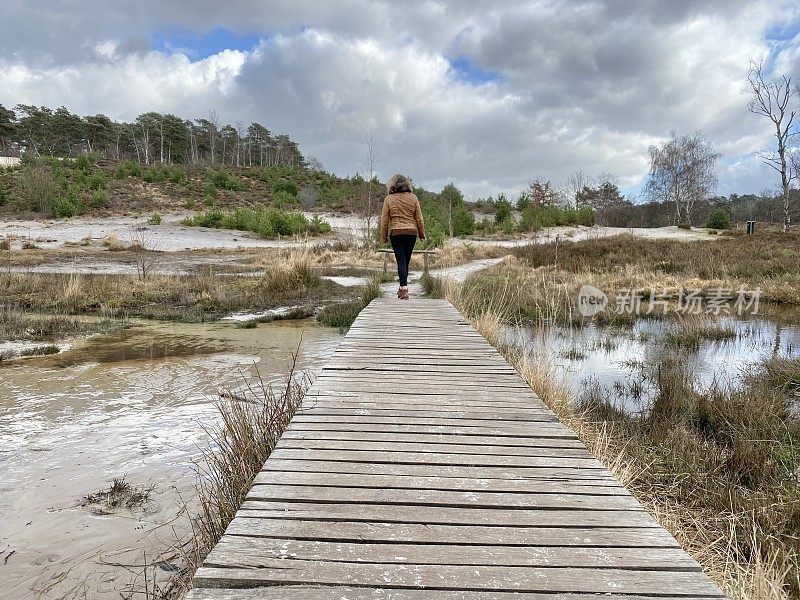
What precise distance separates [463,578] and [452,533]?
0.85 ft

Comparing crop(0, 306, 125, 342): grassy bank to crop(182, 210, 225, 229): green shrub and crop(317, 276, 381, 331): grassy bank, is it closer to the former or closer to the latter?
crop(317, 276, 381, 331): grassy bank

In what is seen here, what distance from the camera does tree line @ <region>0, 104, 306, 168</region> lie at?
5269cm

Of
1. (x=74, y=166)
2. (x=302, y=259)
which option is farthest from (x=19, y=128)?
(x=302, y=259)

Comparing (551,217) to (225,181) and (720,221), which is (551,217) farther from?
(225,181)

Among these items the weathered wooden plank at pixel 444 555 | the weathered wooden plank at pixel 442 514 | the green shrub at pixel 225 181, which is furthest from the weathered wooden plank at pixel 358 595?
the green shrub at pixel 225 181

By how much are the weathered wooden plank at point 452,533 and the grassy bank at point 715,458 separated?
1.18 ft

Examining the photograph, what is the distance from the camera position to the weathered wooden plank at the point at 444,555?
163 cm

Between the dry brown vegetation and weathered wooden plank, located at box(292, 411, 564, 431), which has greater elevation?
the dry brown vegetation

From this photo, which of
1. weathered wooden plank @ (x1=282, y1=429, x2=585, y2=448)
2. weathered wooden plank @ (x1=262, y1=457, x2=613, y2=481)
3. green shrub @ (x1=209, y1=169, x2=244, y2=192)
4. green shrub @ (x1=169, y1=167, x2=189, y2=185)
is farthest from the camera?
green shrub @ (x1=209, y1=169, x2=244, y2=192)

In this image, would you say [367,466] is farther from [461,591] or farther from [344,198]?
[344,198]

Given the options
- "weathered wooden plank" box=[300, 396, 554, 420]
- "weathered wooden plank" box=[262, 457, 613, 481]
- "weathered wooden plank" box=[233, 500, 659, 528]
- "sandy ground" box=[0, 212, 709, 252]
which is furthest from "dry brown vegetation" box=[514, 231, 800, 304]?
"weathered wooden plank" box=[233, 500, 659, 528]

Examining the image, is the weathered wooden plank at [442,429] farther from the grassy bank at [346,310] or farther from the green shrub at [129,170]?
the green shrub at [129,170]

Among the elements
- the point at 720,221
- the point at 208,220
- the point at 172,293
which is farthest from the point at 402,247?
the point at 720,221

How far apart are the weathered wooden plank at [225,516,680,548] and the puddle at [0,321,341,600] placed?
1.47m
